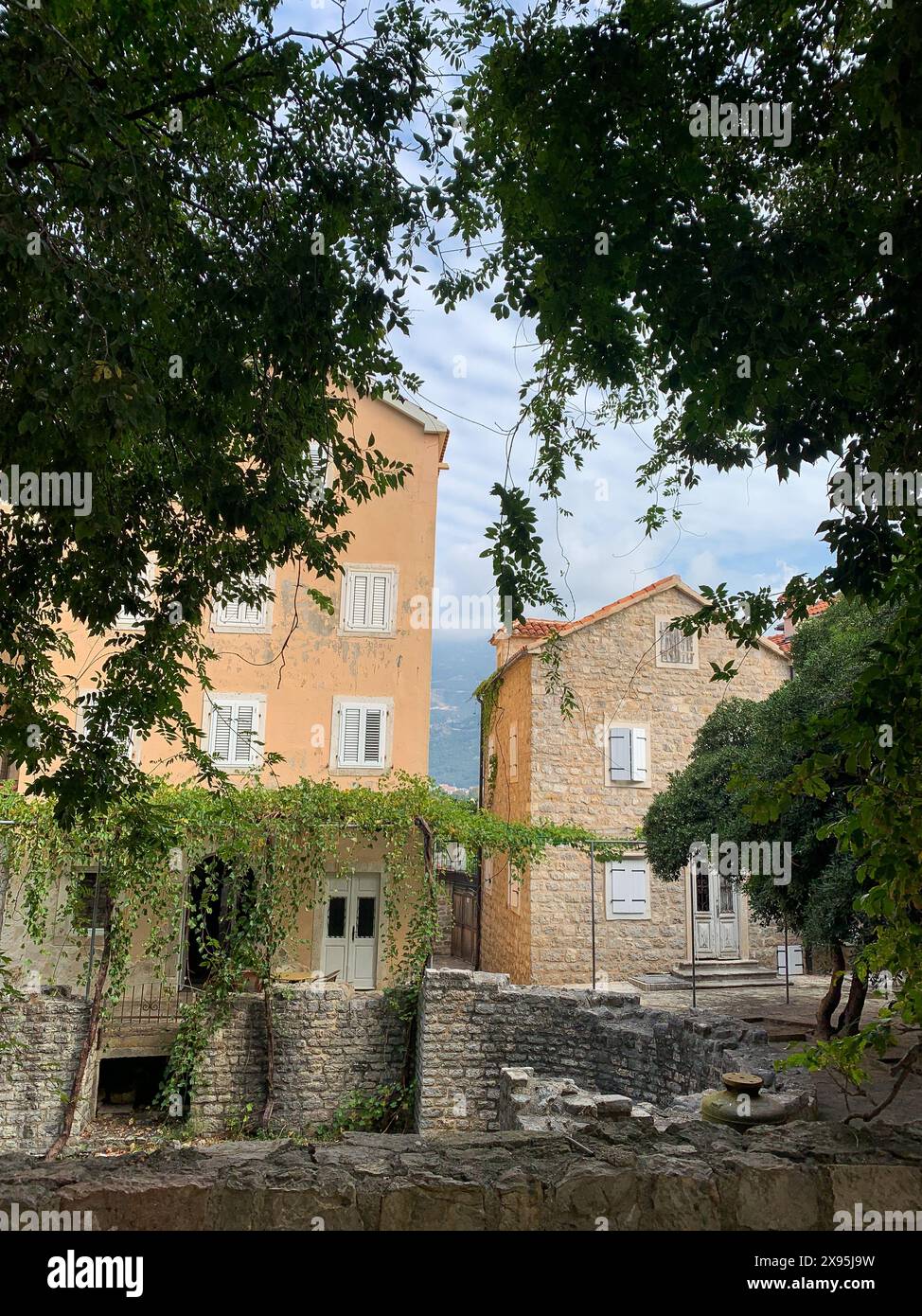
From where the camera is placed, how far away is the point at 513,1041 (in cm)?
1145

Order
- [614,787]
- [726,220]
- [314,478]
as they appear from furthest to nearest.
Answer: [614,787]
[314,478]
[726,220]

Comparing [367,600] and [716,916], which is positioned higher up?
[367,600]

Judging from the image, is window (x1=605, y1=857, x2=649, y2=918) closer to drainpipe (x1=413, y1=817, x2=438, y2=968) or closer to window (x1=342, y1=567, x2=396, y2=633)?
drainpipe (x1=413, y1=817, x2=438, y2=968)

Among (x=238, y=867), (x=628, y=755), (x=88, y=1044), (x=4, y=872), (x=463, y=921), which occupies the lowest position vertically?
(x=88, y=1044)

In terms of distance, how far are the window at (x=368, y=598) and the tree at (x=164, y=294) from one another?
32.5 ft

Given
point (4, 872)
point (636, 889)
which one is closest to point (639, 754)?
point (636, 889)

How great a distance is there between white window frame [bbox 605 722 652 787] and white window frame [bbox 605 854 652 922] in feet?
4.87

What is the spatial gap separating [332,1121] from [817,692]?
27.1 ft

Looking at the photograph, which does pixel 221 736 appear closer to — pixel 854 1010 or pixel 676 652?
pixel 676 652

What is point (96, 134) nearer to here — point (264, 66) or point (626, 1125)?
point (264, 66)

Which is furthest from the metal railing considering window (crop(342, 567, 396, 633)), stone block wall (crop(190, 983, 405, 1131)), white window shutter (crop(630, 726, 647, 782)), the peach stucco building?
white window shutter (crop(630, 726, 647, 782))

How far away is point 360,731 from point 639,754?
5.79 m

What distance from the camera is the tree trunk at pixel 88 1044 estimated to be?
10969 mm
